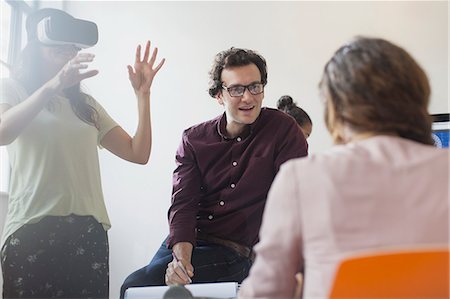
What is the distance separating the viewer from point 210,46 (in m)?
2.91

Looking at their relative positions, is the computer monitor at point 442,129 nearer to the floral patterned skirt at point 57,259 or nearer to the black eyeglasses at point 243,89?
the black eyeglasses at point 243,89

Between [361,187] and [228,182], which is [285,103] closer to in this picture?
[228,182]

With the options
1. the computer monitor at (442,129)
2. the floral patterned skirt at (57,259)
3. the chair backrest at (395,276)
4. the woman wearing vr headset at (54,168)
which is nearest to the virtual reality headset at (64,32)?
the woman wearing vr headset at (54,168)

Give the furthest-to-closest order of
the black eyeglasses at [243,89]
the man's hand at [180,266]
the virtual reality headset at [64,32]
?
the black eyeglasses at [243,89]
the man's hand at [180,266]
the virtual reality headset at [64,32]

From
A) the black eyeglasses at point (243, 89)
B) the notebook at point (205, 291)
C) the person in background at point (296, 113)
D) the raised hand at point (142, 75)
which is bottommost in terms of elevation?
the notebook at point (205, 291)

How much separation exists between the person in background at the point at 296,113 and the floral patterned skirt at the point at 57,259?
1.30 metres

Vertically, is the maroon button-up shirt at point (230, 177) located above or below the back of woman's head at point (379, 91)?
below

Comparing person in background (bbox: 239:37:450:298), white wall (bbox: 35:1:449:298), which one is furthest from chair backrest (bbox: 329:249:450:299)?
white wall (bbox: 35:1:449:298)

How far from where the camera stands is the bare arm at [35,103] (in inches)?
47.8

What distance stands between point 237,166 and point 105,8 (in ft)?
5.33

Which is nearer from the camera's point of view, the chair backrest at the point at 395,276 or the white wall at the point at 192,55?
the chair backrest at the point at 395,276

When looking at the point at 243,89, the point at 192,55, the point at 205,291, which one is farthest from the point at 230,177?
the point at 192,55

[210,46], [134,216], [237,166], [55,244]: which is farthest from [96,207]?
[210,46]

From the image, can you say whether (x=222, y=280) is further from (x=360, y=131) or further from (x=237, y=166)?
(x=360, y=131)
